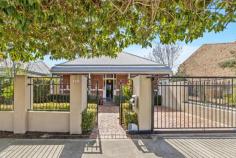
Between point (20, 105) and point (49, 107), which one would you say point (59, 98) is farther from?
point (20, 105)

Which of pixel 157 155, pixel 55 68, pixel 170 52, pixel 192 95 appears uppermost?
pixel 170 52

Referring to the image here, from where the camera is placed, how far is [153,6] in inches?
185

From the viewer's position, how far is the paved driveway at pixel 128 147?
23.7 ft

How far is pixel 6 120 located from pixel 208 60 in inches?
1047

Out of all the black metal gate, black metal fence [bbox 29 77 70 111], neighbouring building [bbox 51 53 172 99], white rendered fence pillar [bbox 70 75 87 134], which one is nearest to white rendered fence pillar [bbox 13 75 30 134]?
black metal fence [bbox 29 77 70 111]

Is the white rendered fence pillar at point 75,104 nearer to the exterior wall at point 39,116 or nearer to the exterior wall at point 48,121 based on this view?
the exterior wall at point 39,116

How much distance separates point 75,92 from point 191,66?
27.0 m

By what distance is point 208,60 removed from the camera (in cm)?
3156

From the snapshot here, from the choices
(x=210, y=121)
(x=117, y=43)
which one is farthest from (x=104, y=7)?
(x=210, y=121)

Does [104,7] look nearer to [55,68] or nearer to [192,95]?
[192,95]

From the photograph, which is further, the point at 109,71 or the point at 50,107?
the point at 109,71

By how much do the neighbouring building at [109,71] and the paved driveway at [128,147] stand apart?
14930 mm

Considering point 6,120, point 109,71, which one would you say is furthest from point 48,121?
point 109,71

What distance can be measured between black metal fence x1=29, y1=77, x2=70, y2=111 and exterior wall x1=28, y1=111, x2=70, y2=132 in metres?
0.41
